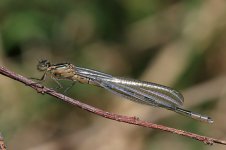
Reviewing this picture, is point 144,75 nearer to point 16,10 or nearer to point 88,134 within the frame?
point 88,134

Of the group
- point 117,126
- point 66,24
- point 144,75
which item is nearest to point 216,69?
point 144,75

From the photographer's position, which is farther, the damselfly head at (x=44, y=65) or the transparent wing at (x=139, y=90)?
the damselfly head at (x=44, y=65)

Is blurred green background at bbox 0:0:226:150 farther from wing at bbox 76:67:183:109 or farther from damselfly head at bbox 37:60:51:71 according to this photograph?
wing at bbox 76:67:183:109

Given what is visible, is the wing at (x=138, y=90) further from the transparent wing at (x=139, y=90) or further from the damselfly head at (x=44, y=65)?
the damselfly head at (x=44, y=65)

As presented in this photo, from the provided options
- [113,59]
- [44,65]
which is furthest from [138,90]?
[113,59]

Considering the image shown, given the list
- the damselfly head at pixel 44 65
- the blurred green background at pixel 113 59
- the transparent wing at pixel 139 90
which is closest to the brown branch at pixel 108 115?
the transparent wing at pixel 139 90

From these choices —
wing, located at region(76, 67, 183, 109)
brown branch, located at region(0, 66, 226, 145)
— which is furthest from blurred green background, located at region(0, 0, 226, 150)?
brown branch, located at region(0, 66, 226, 145)
